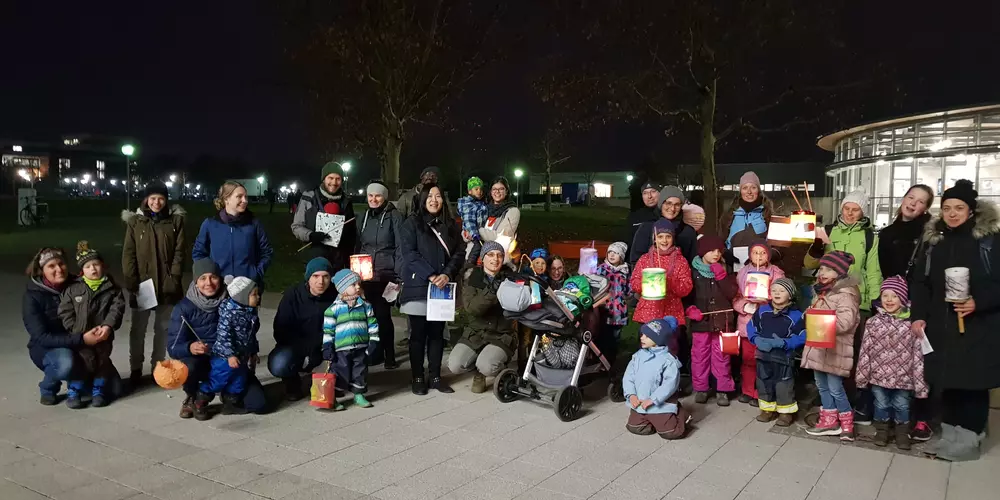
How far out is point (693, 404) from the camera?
6402mm

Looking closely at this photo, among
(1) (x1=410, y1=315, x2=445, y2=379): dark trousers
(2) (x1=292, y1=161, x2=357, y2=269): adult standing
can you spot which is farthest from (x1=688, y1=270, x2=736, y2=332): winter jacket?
(2) (x1=292, y1=161, x2=357, y2=269): adult standing

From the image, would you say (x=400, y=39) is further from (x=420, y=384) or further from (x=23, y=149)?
(x=23, y=149)

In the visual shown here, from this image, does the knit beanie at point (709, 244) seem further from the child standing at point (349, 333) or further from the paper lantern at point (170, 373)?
the paper lantern at point (170, 373)

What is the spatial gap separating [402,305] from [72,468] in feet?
9.65

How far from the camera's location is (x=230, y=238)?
253 inches

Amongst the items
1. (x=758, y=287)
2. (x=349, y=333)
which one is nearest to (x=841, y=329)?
(x=758, y=287)

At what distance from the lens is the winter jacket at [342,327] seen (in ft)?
20.0

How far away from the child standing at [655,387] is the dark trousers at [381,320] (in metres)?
2.63

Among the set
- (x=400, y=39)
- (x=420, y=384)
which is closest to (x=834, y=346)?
(x=420, y=384)

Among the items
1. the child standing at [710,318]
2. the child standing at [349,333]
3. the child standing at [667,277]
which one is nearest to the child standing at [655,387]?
the child standing at [667,277]

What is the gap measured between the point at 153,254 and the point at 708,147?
54.5 ft

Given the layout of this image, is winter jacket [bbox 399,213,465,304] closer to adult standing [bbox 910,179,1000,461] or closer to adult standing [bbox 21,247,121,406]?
adult standing [bbox 21,247,121,406]

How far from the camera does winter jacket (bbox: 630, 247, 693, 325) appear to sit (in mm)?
6230

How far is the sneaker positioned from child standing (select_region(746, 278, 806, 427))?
0.87m
